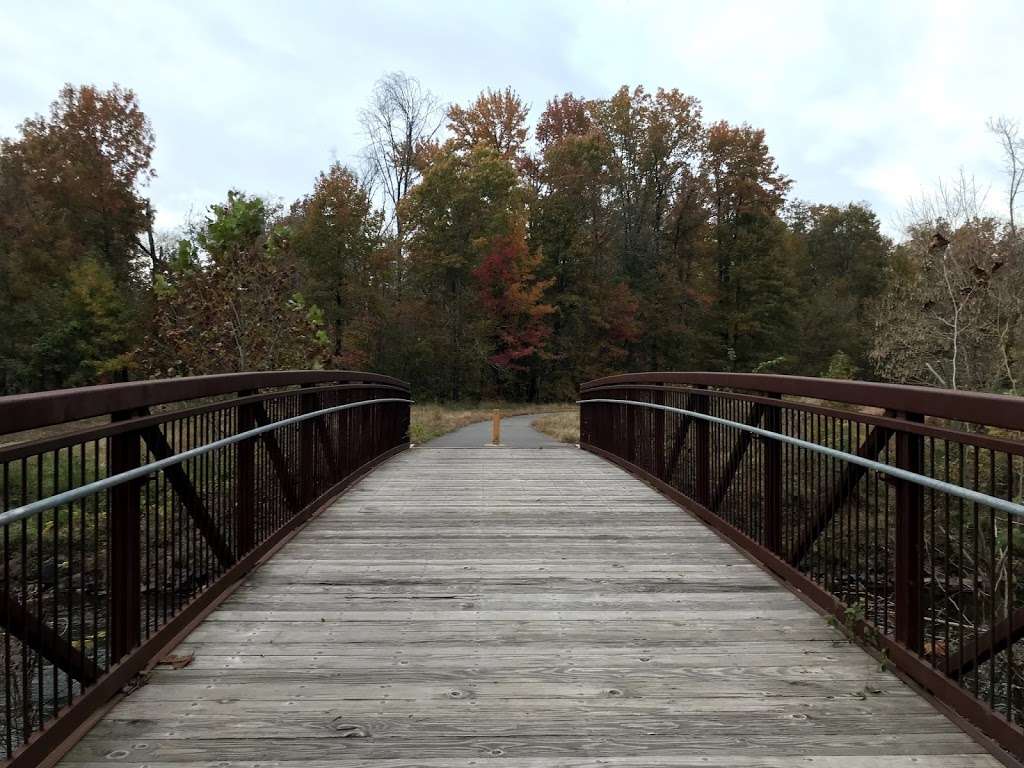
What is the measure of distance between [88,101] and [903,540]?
3943 centimetres

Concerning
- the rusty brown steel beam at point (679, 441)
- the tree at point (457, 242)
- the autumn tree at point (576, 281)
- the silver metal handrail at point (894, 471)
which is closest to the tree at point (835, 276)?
the autumn tree at point (576, 281)

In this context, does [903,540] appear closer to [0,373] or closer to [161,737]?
[161,737]

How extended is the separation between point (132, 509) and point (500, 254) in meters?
29.6

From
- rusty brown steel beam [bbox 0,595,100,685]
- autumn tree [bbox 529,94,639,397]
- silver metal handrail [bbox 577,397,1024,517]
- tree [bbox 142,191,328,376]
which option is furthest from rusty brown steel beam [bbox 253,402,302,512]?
autumn tree [bbox 529,94,639,397]

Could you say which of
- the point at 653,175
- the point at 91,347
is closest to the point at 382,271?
the point at 91,347

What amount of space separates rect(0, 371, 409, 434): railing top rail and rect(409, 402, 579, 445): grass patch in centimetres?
1067

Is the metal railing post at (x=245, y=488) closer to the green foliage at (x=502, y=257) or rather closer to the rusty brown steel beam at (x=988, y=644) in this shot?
the rusty brown steel beam at (x=988, y=644)

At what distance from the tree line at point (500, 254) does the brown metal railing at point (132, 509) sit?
19.8 meters

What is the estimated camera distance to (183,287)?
15727mm

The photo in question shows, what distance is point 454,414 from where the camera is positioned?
2541cm

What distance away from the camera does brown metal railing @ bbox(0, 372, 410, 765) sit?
240cm

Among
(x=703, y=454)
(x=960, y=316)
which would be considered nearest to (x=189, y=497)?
(x=703, y=454)

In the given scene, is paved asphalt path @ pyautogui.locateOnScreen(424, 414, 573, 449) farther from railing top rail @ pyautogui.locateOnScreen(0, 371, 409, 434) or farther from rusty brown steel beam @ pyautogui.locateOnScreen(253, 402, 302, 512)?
railing top rail @ pyautogui.locateOnScreen(0, 371, 409, 434)

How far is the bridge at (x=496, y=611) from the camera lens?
96.7 inches
